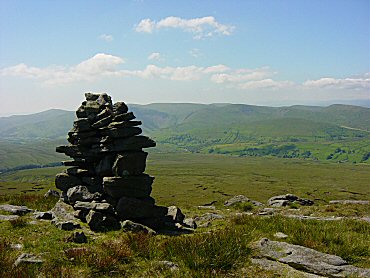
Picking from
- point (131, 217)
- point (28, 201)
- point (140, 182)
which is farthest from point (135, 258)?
point (28, 201)

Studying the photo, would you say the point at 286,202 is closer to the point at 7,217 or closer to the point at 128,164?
the point at 128,164

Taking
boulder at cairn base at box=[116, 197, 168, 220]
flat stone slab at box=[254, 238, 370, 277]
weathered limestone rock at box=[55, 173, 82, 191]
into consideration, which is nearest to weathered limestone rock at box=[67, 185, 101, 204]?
weathered limestone rock at box=[55, 173, 82, 191]

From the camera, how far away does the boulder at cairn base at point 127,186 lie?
2039 cm

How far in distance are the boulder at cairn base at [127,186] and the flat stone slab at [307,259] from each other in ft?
36.3

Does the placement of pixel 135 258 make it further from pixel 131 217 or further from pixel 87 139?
pixel 87 139

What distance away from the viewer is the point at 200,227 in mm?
21281

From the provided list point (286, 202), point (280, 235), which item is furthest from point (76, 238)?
point (286, 202)

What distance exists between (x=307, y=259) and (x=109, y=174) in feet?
51.7

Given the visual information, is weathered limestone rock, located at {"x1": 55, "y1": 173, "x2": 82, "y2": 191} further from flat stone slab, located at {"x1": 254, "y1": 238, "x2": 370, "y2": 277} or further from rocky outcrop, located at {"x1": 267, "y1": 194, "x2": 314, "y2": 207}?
rocky outcrop, located at {"x1": 267, "y1": 194, "x2": 314, "y2": 207}

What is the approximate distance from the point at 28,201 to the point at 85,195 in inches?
357

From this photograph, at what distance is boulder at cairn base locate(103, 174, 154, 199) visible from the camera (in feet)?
66.9

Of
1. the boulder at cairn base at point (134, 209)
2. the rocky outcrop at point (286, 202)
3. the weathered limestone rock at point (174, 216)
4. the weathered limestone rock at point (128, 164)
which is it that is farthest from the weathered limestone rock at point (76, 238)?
the rocky outcrop at point (286, 202)

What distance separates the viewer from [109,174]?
22.3m

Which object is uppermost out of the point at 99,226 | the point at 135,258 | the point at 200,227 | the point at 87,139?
the point at 87,139
